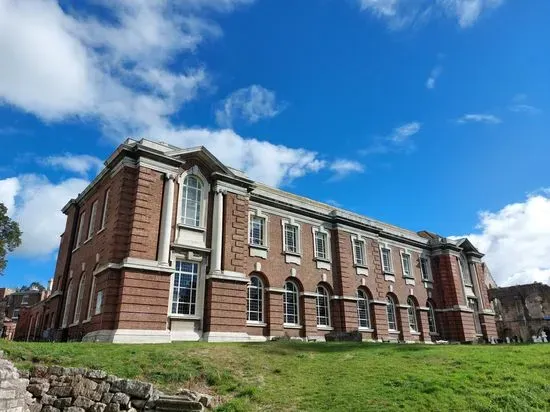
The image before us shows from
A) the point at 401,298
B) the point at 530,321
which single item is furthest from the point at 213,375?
the point at 530,321

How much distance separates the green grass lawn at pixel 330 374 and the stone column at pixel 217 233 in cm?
667

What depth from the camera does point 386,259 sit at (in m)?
36.2

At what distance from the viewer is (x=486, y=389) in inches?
476

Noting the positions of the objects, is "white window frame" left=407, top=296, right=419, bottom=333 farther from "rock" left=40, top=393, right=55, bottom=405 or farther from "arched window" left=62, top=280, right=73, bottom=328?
"rock" left=40, top=393, right=55, bottom=405

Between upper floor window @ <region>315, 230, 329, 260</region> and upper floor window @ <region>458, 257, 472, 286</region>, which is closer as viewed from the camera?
upper floor window @ <region>315, 230, 329, 260</region>

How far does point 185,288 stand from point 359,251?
16105mm

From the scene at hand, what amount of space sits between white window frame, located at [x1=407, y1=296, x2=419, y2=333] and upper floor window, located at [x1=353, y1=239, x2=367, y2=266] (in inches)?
248

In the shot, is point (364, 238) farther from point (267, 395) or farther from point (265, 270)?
point (267, 395)

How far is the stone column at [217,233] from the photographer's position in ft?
75.9

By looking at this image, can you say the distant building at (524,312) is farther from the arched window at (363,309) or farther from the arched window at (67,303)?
the arched window at (67,303)

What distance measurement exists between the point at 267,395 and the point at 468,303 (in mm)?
33430

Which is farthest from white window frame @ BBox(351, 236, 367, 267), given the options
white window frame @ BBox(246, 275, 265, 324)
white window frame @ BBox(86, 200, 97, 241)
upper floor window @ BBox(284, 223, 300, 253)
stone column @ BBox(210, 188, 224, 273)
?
white window frame @ BBox(86, 200, 97, 241)

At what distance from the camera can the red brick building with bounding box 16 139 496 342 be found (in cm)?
2069

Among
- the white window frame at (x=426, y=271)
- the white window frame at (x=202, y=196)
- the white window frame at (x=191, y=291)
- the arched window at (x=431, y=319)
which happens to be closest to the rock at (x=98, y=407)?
the white window frame at (x=191, y=291)
